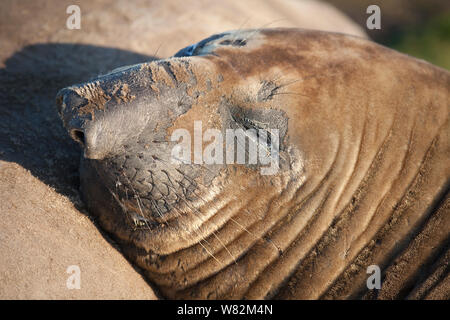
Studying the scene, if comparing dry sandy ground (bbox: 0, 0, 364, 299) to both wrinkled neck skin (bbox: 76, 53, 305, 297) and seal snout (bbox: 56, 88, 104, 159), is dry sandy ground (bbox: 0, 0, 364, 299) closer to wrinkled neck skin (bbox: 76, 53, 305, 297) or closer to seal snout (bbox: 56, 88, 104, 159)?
wrinkled neck skin (bbox: 76, 53, 305, 297)

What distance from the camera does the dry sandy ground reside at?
8.24 feet

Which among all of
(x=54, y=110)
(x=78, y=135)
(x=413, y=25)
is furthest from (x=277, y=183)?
(x=413, y=25)

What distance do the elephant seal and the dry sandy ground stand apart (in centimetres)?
19

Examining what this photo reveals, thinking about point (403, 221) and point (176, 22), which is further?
point (176, 22)

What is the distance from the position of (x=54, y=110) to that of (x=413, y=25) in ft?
26.9

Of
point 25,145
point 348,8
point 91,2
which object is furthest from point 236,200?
point 348,8

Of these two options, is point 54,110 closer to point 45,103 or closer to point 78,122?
point 45,103

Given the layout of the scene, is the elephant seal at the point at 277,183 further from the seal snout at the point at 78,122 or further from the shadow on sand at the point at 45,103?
the shadow on sand at the point at 45,103

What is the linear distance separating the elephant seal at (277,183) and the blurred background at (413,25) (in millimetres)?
5894

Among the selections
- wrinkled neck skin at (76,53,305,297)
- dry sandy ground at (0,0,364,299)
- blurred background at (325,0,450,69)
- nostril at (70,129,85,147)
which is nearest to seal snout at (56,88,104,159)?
nostril at (70,129,85,147)

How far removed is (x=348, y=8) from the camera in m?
10.7
